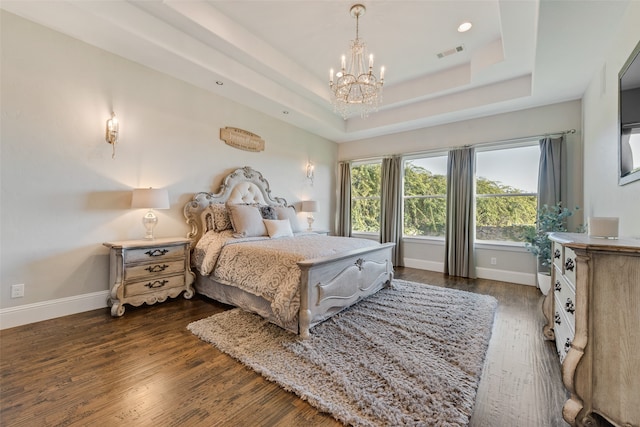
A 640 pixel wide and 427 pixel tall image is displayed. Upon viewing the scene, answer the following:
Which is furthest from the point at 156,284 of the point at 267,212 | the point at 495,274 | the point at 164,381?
the point at 495,274

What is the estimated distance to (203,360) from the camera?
75.3 inches

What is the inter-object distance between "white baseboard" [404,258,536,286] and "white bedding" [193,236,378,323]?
223cm

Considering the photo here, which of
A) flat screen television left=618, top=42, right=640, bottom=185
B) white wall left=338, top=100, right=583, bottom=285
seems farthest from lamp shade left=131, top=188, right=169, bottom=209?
white wall left=338, top=100, right=583, bottom=285

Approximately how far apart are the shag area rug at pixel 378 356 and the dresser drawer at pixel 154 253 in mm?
953

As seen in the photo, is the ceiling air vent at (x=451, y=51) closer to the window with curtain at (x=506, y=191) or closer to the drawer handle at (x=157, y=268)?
the window with curtain at (x=506, y=191)

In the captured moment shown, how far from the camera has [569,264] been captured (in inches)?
63.2

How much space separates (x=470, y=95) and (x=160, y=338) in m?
5.10

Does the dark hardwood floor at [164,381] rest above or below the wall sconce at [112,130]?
below

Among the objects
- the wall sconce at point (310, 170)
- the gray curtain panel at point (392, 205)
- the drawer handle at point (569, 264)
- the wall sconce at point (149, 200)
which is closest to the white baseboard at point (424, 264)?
the gray curtain panel at point (392, 205)

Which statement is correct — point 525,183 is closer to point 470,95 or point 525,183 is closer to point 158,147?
point 470,95

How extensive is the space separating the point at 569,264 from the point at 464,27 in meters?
2.87

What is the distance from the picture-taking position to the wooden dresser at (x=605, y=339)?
1.19 m

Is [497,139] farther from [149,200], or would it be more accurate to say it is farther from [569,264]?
[149,200]

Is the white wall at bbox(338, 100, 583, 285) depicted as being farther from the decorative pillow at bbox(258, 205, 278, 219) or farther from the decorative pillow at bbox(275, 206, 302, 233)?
the decorative pillow at bbox(258, 205, 278, 219)
